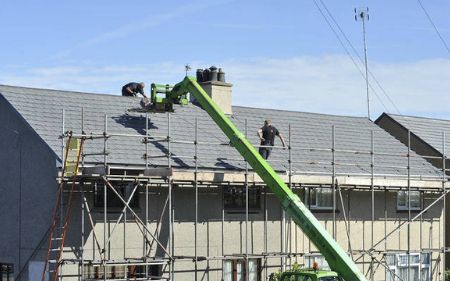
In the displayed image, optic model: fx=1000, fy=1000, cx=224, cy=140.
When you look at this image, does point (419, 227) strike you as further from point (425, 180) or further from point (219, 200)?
point (219, 200)

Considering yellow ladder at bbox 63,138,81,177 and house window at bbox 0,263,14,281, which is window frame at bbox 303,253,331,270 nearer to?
yellow ladder at bbox 63,138,81,177

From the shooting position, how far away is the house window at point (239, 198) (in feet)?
93.5

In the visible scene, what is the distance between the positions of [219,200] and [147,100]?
4.10m

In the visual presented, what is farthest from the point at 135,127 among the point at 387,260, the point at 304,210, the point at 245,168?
the point at 387,260

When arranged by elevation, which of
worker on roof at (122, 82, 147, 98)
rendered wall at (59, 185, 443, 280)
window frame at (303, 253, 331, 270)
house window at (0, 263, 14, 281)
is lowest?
house window at (0, 263, 14, 281)

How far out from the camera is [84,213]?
2539 cm

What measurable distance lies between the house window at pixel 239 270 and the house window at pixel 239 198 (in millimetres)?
1499

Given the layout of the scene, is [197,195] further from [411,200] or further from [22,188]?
[411,200]

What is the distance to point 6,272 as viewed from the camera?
26.5m

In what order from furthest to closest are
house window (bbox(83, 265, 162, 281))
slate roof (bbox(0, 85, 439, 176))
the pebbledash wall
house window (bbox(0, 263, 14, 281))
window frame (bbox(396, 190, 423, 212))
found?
window frame (bbox(396, 190, 423, 212)), slate roof (bbox(0, 85, 439, 176)), house window (bbox(0, 263, 14, 281)), the pebbledash wall, house window (bbox(83, 265, 162, 281))

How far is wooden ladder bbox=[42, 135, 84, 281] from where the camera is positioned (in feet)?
79.9

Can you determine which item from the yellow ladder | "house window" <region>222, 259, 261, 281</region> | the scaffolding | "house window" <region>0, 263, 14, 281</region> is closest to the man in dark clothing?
the scaffolding

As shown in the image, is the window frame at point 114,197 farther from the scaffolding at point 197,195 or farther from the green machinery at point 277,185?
the green machinery at point 277,185

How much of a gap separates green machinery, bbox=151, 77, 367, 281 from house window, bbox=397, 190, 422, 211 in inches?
322
